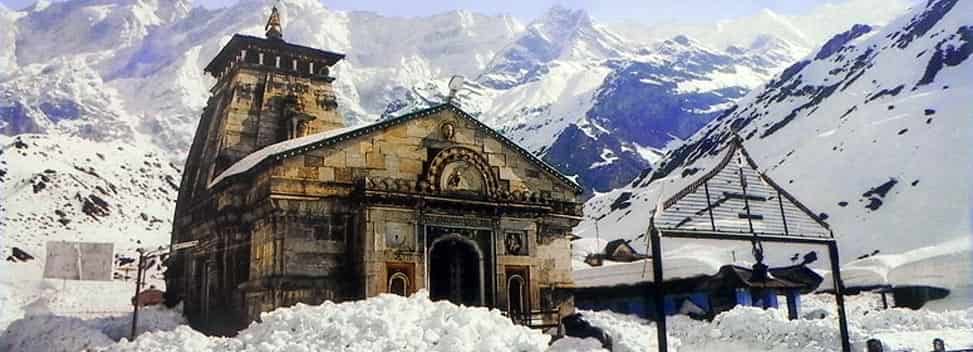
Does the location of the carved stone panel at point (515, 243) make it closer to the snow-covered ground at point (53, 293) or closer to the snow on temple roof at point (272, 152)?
the snow on temple roof at point (272, 152)

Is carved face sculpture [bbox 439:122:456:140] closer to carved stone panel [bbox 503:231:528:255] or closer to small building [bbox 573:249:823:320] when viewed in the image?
carved stone panel [bbox 503:231:528:255]

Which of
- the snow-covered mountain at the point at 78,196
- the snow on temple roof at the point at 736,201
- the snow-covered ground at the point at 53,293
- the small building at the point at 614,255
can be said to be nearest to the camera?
the snow on temple roof at the point at 736,201

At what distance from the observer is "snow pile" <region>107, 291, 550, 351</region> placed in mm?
14562

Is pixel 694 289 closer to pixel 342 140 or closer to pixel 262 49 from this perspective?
pixel 342 140

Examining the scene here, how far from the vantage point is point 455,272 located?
21812mm

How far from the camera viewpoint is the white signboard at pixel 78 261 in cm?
3366

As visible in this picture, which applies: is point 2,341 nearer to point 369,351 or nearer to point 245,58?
point 245,58

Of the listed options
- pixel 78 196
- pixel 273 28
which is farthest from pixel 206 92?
pixel 273 28

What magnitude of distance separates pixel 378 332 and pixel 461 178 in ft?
26.1

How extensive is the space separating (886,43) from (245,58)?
104 metres

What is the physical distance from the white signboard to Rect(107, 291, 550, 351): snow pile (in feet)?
66.9

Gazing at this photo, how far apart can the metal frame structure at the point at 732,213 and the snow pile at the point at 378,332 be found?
3.64 metres

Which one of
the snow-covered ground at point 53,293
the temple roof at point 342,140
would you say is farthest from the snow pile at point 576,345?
the snow-covered ground at point 53,293

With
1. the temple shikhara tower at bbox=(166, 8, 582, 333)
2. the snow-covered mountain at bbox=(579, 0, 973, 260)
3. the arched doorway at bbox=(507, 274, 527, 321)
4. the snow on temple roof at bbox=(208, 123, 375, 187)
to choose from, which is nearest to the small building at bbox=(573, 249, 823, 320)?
the arched doorway at bbox=(507, 274, 527, 321)
